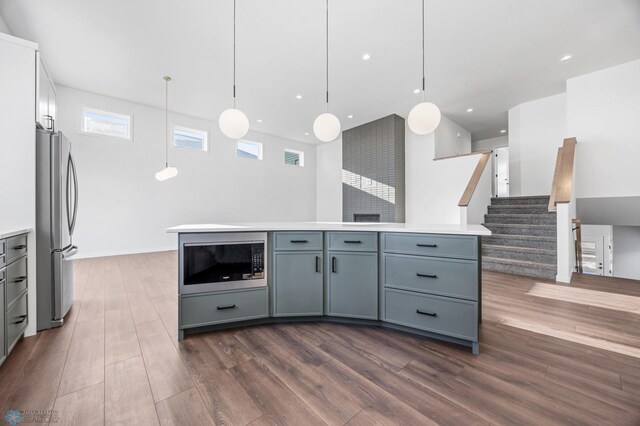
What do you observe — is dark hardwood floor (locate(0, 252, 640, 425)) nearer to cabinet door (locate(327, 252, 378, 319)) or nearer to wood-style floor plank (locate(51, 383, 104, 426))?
wood-style floor plank (locate(51, 383, 104, 426))

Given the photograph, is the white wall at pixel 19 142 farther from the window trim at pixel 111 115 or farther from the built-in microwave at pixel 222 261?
the window trim at pixel 111 115

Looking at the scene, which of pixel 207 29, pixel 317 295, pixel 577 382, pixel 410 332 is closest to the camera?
pixel 577 382

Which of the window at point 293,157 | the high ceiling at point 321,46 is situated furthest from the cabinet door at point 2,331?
the window at point 293,157

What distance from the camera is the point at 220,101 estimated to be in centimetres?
537

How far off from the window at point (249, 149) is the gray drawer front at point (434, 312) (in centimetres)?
635

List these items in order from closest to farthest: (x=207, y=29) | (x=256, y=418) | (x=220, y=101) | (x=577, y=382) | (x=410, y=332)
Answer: (x=256, y=418), (x=577, y=382), (x=410, y=332), (x=207, y=29), (x=220, y=101)

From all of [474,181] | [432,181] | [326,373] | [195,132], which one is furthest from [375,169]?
[326,373]

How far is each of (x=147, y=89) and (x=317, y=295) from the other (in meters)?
5.36

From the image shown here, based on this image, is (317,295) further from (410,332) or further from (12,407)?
(12,407)

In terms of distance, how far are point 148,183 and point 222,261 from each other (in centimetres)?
492

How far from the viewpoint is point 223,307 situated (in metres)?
2.02

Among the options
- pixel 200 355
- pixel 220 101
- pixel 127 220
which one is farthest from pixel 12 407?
pixel 220 101

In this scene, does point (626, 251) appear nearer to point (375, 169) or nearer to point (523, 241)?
point (523, 241)

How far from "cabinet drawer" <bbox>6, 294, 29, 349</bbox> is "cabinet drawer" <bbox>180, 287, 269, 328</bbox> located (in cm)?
101
